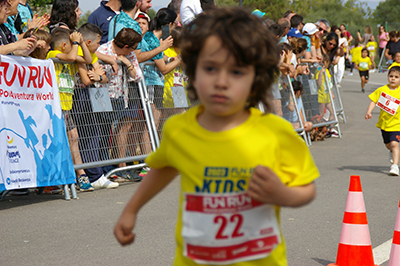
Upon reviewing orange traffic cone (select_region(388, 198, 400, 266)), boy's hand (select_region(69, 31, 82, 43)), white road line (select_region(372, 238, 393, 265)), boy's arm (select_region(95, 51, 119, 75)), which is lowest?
white road line (select_region(372, 238, 393, 265))

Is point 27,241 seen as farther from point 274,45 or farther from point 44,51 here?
point 274,45

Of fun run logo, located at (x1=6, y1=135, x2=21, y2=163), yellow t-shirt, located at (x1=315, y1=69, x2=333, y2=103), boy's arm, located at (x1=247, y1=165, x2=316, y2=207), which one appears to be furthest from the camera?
yellow t-shirt, located at (x1=315, y1=69, x2=333, y2=103)

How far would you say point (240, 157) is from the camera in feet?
7.27

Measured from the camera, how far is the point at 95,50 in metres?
7.85

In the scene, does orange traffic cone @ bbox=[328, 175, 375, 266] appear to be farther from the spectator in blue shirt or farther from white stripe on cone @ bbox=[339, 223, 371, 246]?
the spectator in blue shirt

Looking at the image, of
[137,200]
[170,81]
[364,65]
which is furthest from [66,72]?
[364,65]

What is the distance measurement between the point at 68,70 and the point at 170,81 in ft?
6.95

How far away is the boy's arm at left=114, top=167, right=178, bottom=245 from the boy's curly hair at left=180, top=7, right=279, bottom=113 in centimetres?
45

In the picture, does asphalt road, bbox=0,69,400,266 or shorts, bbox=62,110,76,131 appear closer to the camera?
asphalt road, bbox=0,69,400,266

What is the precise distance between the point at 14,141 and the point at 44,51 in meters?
1.24

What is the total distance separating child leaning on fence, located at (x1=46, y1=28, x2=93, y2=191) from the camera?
7332 mm

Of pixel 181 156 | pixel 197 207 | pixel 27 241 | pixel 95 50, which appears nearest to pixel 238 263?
pixel 197 207

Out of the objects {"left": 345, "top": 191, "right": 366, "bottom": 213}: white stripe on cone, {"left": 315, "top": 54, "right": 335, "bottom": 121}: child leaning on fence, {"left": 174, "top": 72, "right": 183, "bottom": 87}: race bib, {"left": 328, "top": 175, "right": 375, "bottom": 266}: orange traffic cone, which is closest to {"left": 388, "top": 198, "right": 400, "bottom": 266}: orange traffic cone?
{"left": 328, "top": 175, "right": 375, "bottom": 266}: orange traffic cone

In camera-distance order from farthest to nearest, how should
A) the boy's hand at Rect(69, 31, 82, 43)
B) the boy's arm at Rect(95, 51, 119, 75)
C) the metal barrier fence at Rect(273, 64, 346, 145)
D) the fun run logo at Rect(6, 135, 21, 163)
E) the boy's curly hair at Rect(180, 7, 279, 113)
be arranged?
the metal barrier fence at Rect(273, 64, 346, 145) < the boy's arm at Rect(95, 51, 119, 75) < the boy's hand at Rect(69, 31, 82, 43) < the fun run logo at Rect(6, 135, 21, 163) < the boy's curly hair at Rect(180, 7, 279, 113)
